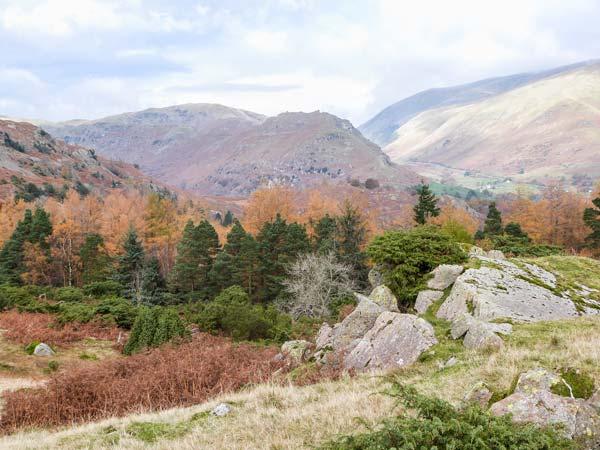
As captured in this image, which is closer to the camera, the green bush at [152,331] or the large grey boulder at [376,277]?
the green bush at [152,331]

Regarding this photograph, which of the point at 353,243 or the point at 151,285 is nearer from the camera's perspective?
the point at 353,243

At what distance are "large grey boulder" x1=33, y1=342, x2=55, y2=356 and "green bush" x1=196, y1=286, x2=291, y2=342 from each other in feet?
27.0

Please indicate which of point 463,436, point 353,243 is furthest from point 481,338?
point 353,243

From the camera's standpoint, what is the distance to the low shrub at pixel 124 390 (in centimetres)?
1103

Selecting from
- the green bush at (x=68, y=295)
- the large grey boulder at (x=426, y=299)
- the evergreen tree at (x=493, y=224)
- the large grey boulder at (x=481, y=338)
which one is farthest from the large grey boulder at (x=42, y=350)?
the evergreen tree at (x=493, y=224)

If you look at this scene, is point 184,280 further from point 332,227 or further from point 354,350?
point 354,350

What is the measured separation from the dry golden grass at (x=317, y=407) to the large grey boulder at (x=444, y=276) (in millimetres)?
7432

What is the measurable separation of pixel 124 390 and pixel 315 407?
22.6ft

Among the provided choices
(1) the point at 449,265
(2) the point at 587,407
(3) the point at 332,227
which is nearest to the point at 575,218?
(3) the point at 332,227

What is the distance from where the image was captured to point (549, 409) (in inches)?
191

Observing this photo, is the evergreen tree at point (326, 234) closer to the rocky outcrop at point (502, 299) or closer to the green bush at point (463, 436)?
the rocky outcrop at point (502, 299)

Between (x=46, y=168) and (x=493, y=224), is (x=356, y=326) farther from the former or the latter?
(x=46, y=168)

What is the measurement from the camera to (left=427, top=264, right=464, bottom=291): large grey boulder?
58.2 ft

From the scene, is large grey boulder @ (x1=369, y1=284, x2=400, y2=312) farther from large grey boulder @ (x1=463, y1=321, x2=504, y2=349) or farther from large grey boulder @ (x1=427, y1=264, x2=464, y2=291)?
large grey boulder @ (x1=463, y1=321, x2=504, y2=349)
